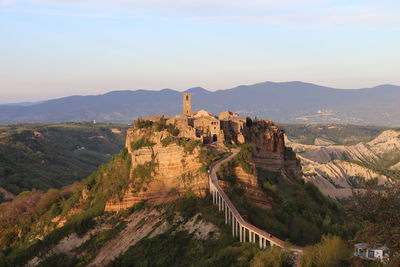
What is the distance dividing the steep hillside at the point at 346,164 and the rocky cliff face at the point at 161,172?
61.5m

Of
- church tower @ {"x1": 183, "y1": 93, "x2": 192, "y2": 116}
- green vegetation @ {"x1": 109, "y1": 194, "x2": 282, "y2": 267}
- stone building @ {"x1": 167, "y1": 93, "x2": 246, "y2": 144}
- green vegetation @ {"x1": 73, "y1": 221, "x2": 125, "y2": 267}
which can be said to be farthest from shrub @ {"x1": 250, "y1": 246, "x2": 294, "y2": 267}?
church tower @ {"x1": 183, "y1": 93, "x2": 192, "y2": 116}

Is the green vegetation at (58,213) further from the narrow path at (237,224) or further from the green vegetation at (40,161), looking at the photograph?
the green vegetation at (40,161)

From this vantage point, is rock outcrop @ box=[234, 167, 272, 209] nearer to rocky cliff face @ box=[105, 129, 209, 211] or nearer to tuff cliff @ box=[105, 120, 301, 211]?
tuff cliff @ box=[105, 120, 301, 211]

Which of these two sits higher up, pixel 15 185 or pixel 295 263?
pixel 295 263

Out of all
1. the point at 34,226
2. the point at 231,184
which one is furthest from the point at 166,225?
the point at 34,226

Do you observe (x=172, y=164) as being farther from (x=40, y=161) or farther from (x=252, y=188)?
(x=40, y=161)

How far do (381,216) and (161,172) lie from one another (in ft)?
88.2

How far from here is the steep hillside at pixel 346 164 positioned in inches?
4542

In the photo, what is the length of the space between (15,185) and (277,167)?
223 feet

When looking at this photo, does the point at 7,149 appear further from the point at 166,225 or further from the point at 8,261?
the point at 166,225

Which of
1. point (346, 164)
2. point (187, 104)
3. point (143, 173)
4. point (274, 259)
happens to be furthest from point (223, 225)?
point (346, 164)

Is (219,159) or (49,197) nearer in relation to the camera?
(219,159)

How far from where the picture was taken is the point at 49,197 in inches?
2443

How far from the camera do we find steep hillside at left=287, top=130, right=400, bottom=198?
11536cm
